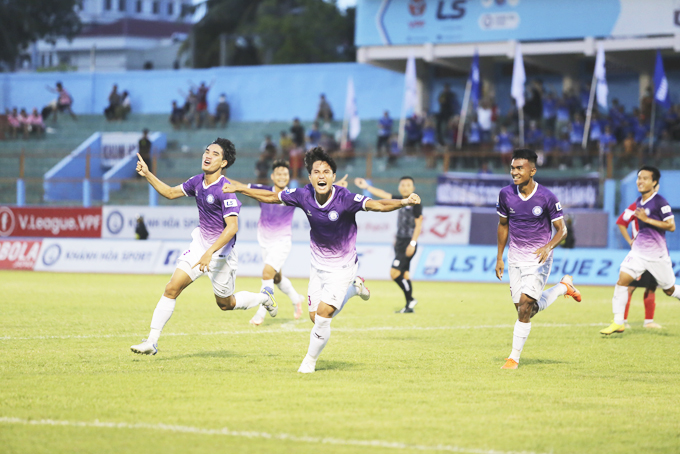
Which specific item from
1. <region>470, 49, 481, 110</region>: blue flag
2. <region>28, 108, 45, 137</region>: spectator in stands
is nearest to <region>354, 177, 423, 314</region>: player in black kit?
<region>470, 49, 481, 110</region>: blue flag

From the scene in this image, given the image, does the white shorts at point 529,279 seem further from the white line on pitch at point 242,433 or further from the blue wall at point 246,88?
the blue wall at point 246,88

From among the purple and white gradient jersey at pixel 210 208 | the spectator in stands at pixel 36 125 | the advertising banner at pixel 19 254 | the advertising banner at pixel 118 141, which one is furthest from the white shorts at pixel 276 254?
the spectator in stands at pixel 36 125

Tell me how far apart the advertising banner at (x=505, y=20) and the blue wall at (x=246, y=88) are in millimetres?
3656

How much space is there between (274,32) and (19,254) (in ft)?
95.0

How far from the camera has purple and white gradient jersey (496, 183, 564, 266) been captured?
10.4 metres

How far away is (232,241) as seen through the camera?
10.7 m

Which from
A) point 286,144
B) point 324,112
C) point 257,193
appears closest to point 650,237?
point 257,193

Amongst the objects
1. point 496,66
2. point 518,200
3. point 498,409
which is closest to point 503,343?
point 518,200

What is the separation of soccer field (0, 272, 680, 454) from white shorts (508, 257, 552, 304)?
0.81m

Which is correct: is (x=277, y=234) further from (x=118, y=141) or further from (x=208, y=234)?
(x=118, y=141)

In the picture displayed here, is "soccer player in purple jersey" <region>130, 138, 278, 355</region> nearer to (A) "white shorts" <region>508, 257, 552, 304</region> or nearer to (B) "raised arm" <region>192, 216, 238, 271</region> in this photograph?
(B) "raised arm" <region>192, 216, 238, 271</region>

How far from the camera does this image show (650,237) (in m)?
13.6

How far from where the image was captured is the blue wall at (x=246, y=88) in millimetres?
41094

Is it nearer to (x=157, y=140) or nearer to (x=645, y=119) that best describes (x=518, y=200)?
(x=645, y=119)
